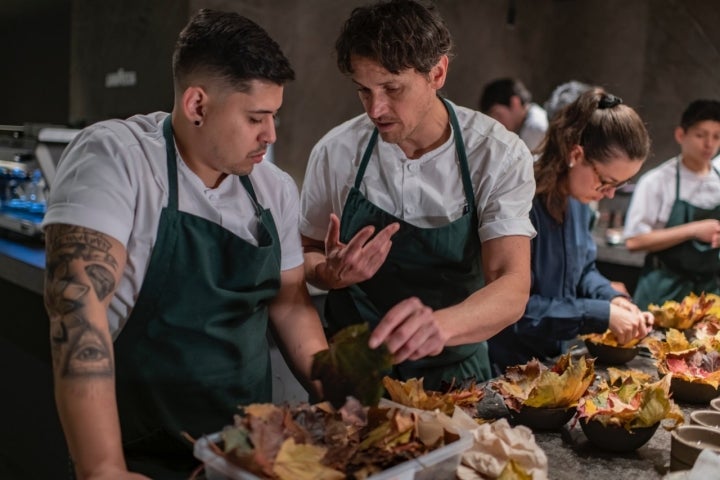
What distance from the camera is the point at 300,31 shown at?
4.84 m

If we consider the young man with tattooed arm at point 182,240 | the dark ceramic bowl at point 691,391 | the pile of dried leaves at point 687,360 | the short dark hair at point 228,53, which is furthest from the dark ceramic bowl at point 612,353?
the short dark hair at point 228,53

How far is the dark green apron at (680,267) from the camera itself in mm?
3768

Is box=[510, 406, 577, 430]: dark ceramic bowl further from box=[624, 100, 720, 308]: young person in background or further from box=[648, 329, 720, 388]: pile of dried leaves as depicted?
box=[624, 100, 720, 308]: young person in background

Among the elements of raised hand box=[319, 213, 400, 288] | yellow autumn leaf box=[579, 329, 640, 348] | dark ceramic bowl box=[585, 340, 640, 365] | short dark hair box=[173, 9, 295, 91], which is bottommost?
dark ceramic bowl box=[585, 340, 640, 365]

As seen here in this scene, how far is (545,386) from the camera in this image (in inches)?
62.6

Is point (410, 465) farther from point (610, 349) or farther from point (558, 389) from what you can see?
point (610, 349)

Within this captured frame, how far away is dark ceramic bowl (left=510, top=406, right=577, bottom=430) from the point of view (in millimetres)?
1592

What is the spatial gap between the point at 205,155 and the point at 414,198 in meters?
0.70

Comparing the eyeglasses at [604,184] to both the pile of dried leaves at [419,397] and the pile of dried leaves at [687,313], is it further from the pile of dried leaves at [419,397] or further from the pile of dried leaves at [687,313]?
the pile of dried leaves at [419,397]

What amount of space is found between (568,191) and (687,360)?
81cm

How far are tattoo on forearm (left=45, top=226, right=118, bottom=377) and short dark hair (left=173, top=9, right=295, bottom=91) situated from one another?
1.39 ft

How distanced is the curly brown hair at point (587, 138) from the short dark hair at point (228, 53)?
1268 millimetres

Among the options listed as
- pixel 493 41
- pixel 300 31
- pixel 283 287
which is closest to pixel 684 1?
pixel 493 41

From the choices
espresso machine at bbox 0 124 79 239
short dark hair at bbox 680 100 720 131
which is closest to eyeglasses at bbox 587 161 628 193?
short dark hair at bbox 680 100 720 131
